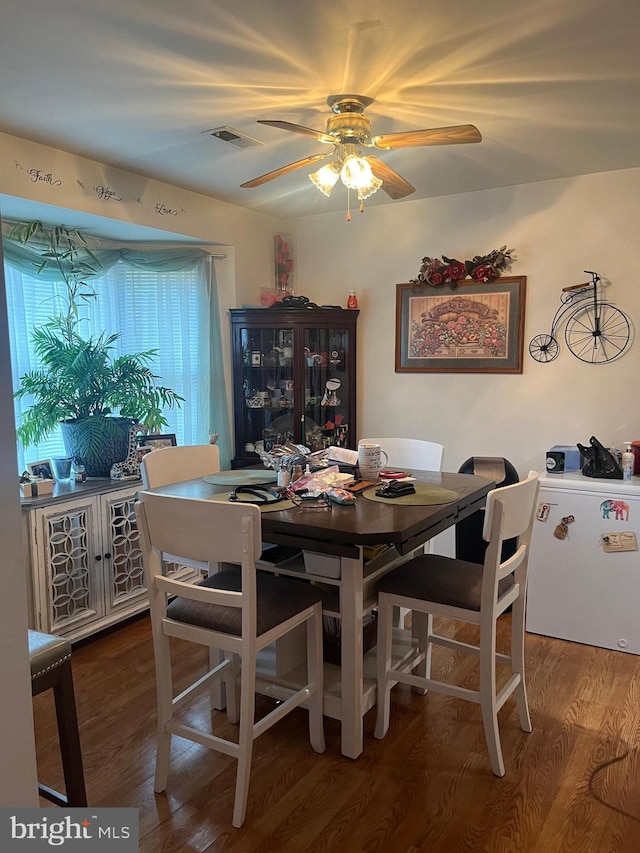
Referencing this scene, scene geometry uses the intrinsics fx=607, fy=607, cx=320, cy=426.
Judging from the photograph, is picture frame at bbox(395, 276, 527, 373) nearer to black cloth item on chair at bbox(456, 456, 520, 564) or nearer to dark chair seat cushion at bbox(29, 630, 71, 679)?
black cloth item on chair at bbox(456, 456, 520, 564)

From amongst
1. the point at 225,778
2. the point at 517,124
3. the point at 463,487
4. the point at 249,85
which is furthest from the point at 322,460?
the point at 517,124

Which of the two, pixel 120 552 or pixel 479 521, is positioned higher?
pixel 479 521

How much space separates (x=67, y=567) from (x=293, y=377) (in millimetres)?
1791

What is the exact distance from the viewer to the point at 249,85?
7.21 ft

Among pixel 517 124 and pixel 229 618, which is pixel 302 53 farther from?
pixel 229 618

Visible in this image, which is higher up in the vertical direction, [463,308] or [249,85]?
[249,85]

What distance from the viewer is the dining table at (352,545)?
6.18 feet

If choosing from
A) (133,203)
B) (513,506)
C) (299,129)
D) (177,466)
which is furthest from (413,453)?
(133,203)

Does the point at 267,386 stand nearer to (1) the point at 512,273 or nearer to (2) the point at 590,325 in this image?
(1) the point at 512,273

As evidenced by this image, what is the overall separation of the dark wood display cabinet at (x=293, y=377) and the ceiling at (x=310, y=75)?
1105mm

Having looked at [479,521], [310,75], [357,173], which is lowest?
[479,521]

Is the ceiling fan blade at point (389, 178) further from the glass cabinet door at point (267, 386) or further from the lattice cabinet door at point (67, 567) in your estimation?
the lattice cabinet door at point (67, 567)

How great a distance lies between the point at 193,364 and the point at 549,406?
2.28 m

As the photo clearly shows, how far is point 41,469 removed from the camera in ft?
9.96
